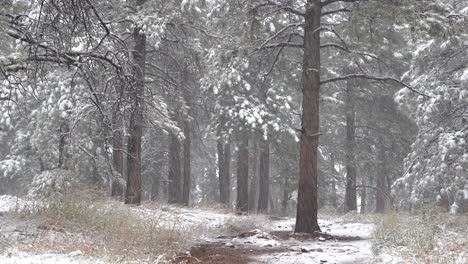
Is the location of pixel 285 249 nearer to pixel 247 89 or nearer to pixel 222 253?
pixel 222 253

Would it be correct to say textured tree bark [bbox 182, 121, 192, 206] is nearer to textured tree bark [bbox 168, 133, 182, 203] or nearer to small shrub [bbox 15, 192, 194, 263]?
textured tree bark [bbox 168, 133, 182, 203]

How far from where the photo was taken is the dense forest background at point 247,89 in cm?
960

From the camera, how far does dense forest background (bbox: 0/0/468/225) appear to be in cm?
960

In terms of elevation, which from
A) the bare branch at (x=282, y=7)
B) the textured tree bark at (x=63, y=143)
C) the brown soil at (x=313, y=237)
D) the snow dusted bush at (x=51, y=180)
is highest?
the bare branch at (x=282, y=7)

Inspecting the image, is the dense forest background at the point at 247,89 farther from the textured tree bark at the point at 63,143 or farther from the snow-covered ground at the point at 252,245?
the snow-covered ground at the point at 252,245

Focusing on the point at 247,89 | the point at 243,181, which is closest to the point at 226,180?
the point at 243,181

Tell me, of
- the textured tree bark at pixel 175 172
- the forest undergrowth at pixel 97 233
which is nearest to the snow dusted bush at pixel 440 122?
the forest undergrowth at pixel 97 233

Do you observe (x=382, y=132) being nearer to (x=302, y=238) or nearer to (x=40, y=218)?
(x=302, y=238)

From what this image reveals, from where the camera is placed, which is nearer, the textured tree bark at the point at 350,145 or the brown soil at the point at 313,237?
the brown soil at the point at 313,237

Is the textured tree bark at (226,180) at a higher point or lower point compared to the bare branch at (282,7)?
lower

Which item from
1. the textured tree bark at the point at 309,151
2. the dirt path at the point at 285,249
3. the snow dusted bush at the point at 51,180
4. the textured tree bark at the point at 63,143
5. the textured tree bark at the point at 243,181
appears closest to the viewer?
the dirt path at the point at 285,249

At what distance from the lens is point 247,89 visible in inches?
668

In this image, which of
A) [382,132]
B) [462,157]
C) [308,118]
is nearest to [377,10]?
[308,118]

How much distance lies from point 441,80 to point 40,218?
1184 cm
